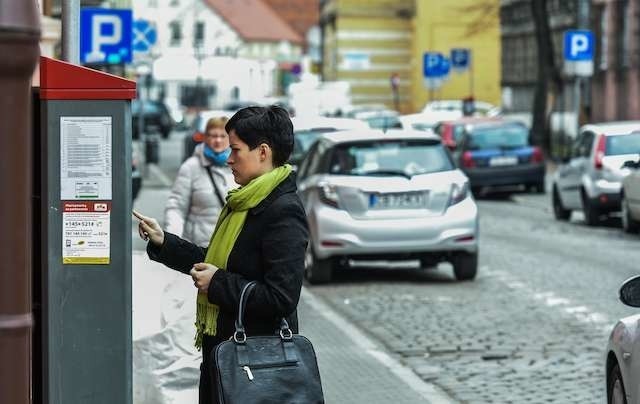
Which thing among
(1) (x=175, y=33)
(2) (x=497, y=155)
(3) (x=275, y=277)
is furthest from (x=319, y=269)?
(1) (x=175, y=33)

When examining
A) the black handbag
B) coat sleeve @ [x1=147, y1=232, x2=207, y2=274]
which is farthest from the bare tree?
the black handbag

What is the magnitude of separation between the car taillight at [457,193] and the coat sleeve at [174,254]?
1131cm

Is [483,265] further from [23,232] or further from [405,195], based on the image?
[23,232]

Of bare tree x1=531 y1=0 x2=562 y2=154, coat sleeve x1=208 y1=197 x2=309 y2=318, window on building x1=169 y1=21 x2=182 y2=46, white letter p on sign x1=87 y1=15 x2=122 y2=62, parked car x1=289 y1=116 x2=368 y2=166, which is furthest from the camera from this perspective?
window on building x1=169 y1=21 x2=182 y2=46

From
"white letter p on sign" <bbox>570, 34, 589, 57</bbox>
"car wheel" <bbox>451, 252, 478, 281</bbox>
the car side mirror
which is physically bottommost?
"car wheel" <bbox>451, 252, 478, 281</bbox>

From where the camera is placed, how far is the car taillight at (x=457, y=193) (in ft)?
56.4

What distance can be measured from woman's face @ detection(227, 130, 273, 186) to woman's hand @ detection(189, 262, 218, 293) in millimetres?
309

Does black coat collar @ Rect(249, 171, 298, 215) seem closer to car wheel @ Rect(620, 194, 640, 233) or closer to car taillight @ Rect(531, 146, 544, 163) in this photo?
car wheel @ Rect(620, 194, 640, 233)

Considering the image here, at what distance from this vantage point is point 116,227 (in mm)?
5977

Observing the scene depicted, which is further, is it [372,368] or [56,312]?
[372,368]

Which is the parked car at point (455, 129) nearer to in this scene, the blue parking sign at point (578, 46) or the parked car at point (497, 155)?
the parked car at point (497, 155)

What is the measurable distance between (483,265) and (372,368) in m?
7.97

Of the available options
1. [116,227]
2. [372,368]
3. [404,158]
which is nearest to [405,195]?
[404,158]

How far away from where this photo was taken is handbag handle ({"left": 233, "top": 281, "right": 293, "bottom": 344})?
5.41 m
